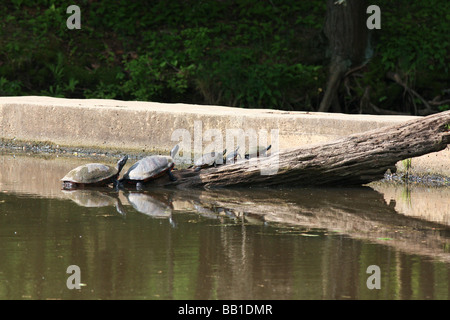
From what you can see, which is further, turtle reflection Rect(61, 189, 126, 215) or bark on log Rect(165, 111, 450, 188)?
bark on log Rect(165, 111, 450, 188)

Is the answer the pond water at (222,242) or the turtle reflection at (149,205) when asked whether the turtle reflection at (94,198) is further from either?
the turtle reflection at (149,205)

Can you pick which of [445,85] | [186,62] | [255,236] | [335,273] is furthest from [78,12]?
[335,273]

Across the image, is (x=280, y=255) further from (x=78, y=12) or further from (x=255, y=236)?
(x=78, y=12)

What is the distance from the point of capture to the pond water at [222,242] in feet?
16.8

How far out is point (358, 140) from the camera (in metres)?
8.88

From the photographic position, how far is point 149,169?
8.82m

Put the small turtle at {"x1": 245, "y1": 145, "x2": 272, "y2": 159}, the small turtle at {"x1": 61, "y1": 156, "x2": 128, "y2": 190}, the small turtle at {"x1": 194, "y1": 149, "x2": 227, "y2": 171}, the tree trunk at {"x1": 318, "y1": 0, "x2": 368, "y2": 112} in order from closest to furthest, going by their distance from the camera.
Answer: the small turtle at {"x1": 61, "y1": 156, "x2": 128, "y2": 190} < the small turtle at {"x1": 194, "y1": 149, "x2": 227, "y2": 171} < the small turtle at {"x1": 245, "y1": 145, "x2": 272, "y2": 159} < the tree trunk at {"x1": 318, "y1": 0, "x2": 368, "y2": 112}

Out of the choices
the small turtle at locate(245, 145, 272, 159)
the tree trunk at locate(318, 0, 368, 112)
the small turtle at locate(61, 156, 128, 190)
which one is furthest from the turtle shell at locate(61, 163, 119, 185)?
the tree trunk at locate(318, 0, 368, 112)

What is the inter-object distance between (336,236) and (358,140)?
2436mm
